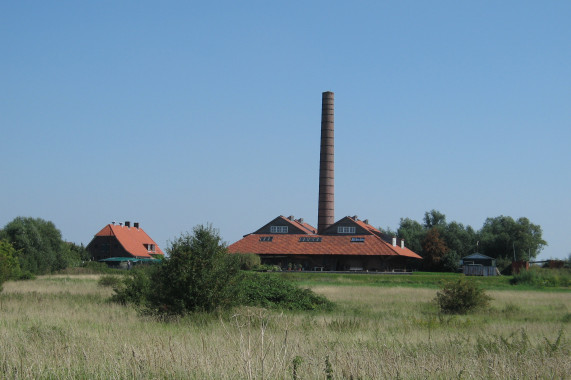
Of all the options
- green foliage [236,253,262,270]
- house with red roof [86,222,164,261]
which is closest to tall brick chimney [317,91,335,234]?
green foliage [236,253,262,270]

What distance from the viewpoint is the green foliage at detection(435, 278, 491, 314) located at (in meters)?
25.0

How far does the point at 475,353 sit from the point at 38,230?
196 feet

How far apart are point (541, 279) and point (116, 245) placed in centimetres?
5276

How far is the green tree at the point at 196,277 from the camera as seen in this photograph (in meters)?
18.4

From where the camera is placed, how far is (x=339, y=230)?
7750cm

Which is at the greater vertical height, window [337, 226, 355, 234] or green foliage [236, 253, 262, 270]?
window [337, 226, 355, 234]

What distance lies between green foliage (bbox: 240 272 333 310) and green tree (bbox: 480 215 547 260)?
80439mm

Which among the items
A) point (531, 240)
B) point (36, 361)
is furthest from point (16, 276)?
point (531, 240)

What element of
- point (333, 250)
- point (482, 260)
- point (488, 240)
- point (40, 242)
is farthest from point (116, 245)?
point (488, 240)

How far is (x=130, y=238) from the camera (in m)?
Answer: 87.0

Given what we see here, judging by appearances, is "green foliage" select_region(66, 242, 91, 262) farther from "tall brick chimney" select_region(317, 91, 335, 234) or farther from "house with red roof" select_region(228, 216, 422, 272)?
"tall brick chimney" select_region(317, 91, 335, 234)

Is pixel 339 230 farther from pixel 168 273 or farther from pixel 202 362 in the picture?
pixel 202 362

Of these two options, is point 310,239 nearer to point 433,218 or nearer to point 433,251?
point 433,251

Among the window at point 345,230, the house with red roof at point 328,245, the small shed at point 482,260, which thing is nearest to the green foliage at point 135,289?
the house with red roof at point 328,245
